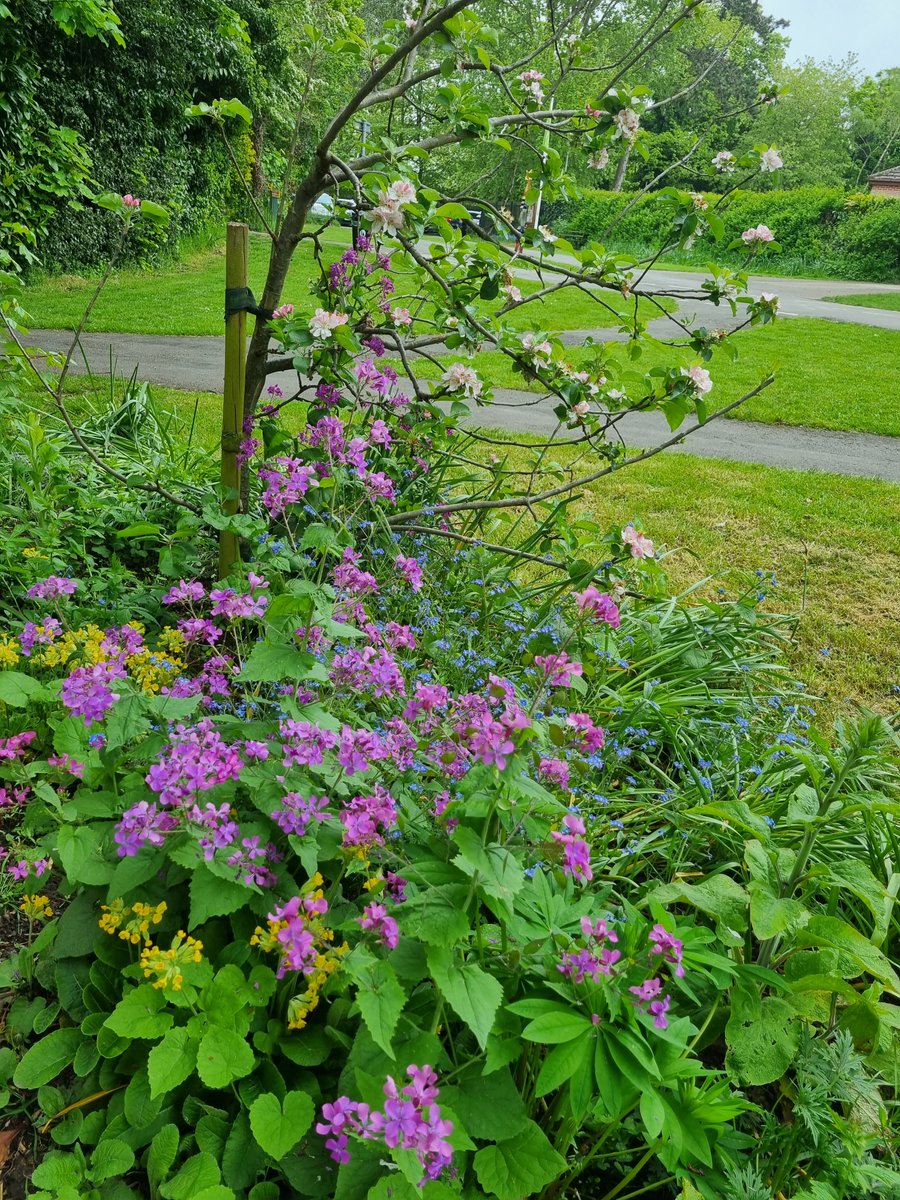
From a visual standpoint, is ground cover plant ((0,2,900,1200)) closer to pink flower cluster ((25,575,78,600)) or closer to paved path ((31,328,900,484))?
pink flower cluster ((25,575,78,600))

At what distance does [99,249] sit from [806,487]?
35.5ft

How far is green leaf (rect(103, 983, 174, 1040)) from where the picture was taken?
4.29ft

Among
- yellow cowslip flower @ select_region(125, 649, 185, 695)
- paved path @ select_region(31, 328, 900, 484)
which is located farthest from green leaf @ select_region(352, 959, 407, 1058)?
paved path @ select_region(31, 328, 900, 484)

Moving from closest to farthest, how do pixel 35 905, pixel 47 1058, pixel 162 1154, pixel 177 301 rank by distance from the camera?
pixel 162 1154, pixel 47 1058, pixel 35 905, pixel 177 301

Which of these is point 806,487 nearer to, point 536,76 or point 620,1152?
point 536,76

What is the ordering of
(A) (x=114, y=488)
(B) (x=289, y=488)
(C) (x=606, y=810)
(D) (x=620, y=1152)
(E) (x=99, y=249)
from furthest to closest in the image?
(E) (x=99, y=249) < (A) (x=114, y=488) < (C) (x=606, y=810) < (B) (x=289, y=488) < (D) (x=620, y=1152)

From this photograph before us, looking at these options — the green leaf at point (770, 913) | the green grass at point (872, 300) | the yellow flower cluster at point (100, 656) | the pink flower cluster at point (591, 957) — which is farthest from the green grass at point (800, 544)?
the green grass at point (872, 300)

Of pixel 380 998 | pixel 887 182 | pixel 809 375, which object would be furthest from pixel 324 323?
pixel 887 182

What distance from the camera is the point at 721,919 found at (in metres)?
1.59

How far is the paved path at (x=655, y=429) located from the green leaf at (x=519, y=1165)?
516cm

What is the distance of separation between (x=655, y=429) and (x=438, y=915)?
21.6 feet

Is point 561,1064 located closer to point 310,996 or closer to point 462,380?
point 310,996

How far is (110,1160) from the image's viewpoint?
1259 millimetres

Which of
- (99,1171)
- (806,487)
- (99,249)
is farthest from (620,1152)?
(99,249)
